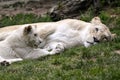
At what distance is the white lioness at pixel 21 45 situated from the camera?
27.3ft

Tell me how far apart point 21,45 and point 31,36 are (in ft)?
0.85

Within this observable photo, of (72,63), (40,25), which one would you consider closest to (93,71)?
(72,63)

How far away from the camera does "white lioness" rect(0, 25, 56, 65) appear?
8336 mm

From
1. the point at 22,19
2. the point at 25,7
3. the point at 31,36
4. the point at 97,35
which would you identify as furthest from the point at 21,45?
the point at 25,7

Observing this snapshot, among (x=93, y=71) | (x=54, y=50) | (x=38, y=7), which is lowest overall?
(x=38, y=7)

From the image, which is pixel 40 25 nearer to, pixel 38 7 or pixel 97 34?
pixel 97 34

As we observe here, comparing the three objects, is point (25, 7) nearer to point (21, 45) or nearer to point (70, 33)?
point (70, 33)

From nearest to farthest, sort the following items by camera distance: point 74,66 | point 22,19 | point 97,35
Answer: point 74,66 → point 97,35 → point 22,19

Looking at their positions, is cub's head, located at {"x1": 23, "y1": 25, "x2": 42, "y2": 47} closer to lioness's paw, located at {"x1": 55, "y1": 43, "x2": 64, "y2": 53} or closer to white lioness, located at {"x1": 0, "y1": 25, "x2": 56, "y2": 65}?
white lioness, located at {"x1": 0, "y1": 25, "x2": 56, "y2": 65}

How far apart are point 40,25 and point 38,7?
4365mm

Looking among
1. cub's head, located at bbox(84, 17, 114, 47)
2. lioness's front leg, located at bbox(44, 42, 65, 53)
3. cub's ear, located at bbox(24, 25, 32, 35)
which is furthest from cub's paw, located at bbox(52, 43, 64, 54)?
cub's ear, located at bbox(24, 25, 32, 35)

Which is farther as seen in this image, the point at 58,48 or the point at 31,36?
the point at 58,48

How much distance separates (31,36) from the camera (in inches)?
331

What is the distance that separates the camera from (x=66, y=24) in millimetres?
9508
